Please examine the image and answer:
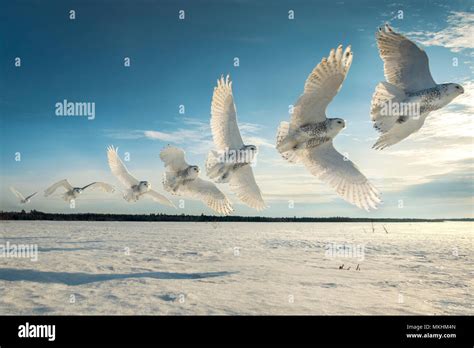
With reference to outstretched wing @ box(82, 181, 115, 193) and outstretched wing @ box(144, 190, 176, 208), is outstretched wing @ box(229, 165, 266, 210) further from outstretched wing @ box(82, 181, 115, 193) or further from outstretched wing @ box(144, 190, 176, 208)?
outstretched wing @ box(82, 181, 115, 193)

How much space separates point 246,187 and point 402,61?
459 centimetres

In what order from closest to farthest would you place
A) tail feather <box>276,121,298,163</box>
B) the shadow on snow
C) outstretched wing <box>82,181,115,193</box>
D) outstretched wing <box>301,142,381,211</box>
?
tail feather <box>276,121,298,163</box>
outstretched wing <box>301,142,381,211</box>
the shadow on snow
outstretched wing <box>82,181,115,193</box>

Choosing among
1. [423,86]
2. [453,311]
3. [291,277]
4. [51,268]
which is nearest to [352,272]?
[291,277]

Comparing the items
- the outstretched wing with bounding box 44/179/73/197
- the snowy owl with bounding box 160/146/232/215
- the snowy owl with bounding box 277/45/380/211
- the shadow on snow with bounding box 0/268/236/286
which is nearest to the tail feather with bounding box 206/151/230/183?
the snowy owl with bounding box 160/146/232/215

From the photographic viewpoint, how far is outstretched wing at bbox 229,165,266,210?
10.5m

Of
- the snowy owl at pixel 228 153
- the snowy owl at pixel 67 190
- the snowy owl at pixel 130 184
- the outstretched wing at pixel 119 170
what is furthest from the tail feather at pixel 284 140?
the snowy owl at pixel 67 190

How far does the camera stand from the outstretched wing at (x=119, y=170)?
16.2 m

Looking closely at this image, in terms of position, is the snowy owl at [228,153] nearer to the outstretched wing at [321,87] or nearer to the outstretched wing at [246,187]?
the outstretched wing at [246,187]

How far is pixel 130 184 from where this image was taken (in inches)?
637

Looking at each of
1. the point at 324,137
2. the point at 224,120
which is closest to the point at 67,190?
the point at 224,120

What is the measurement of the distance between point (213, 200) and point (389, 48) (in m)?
6.44

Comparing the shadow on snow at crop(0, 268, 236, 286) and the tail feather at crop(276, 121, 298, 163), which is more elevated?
the tail feather at crop(276, 121, 298, 163)

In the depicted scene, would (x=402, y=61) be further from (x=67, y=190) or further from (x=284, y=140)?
(x=67, y=190)

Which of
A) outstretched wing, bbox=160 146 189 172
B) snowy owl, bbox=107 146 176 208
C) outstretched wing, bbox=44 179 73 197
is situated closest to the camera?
outstretched wing, bbox=160 146 189 172
